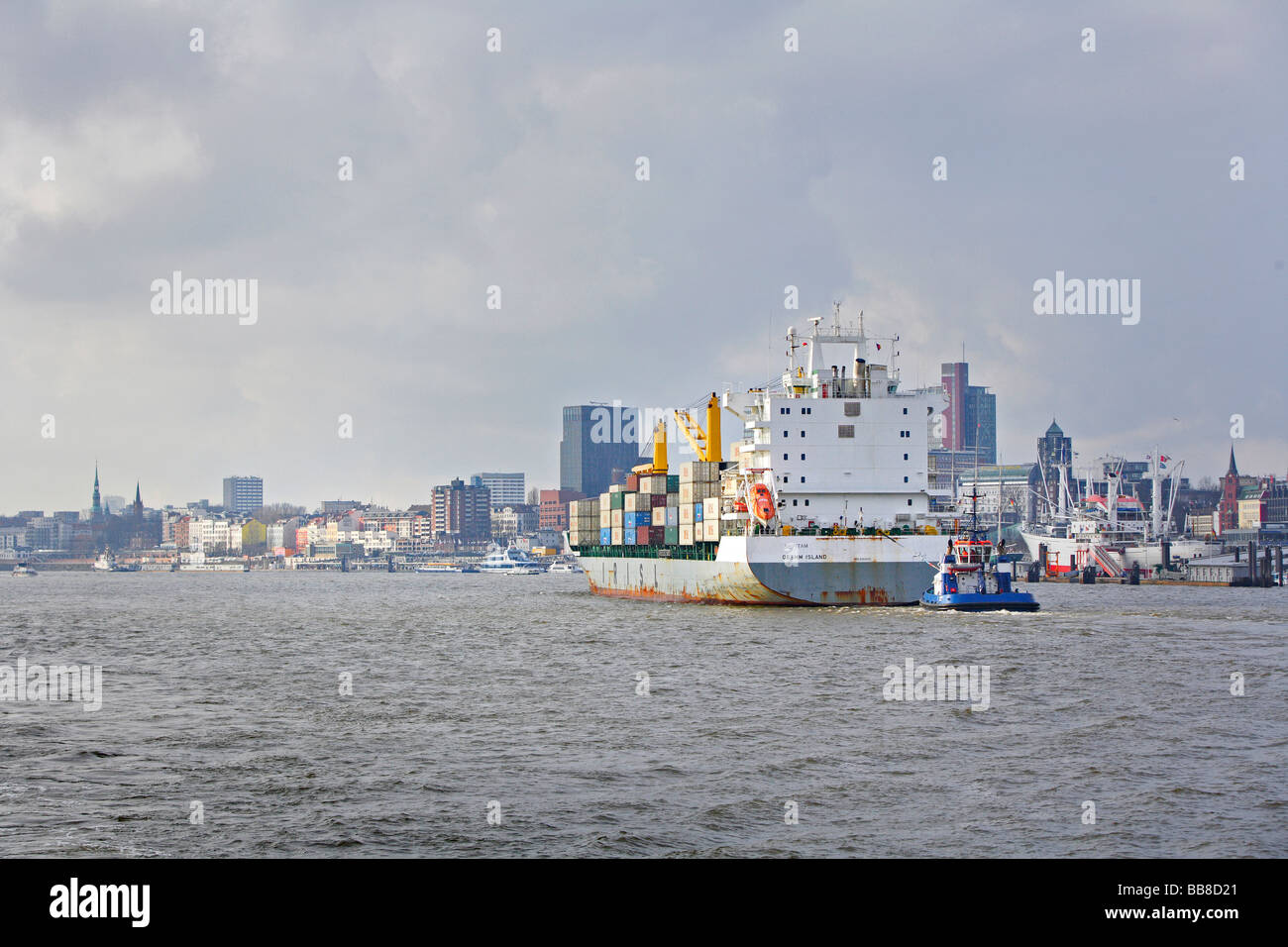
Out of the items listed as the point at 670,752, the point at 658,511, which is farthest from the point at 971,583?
the point at 670,752

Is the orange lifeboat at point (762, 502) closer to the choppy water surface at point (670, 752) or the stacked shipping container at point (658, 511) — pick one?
the stacked shipping container at point (658, 511)

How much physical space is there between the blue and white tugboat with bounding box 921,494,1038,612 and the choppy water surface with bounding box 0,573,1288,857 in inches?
347

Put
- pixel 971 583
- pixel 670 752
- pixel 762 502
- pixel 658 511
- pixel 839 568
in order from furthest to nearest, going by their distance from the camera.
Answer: pixel 658 511 → pixel 762 502 → pixel 839 568 → pixel 971 583 → pixel 670 752

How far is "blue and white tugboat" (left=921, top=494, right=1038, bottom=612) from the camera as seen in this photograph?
60.1m

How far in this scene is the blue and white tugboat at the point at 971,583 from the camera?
2365 inches

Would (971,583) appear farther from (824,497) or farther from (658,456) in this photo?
(658,456)

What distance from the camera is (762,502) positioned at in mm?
65438

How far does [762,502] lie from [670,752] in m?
41.2

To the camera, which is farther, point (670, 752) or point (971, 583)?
point (971, 583)

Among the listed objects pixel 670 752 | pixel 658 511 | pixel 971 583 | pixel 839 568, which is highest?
pixel 658 511
